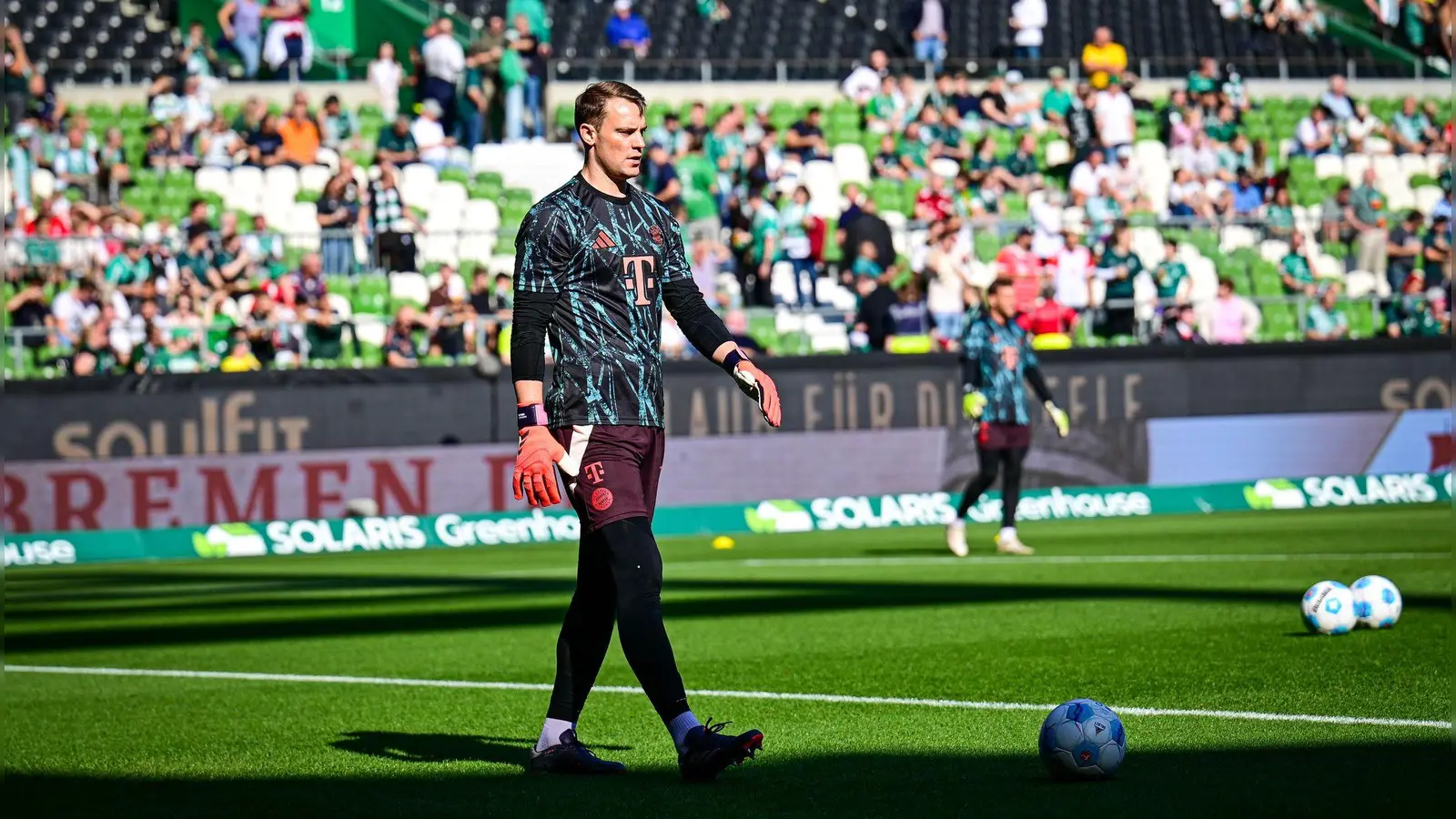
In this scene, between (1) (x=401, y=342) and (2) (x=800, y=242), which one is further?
(2) (x=800, y=242)

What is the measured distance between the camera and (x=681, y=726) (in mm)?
6559

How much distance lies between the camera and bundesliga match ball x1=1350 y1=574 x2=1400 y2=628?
33.6 ft

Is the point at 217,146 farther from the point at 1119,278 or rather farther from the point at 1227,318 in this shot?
the point at 1227,318

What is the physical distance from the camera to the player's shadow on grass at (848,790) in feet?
19.0

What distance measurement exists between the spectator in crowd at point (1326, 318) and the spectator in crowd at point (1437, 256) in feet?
5.07

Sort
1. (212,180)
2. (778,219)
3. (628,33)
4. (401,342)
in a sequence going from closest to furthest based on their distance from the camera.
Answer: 1. (401,342)
2. (778,219)
3. (212,180)
4. (628,33)

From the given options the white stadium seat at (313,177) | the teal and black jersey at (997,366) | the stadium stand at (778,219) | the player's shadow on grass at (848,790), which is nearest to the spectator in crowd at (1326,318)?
the stadium stand at (778,219)

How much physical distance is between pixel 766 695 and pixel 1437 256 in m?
20.2

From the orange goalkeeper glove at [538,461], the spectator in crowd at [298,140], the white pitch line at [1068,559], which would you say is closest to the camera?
the orange goalkeeper glove at [538,461]

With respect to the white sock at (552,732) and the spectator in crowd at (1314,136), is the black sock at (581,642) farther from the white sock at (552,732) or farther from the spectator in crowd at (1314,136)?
the spectator in crowd at (1314,136)

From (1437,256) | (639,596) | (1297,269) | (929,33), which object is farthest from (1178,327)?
(639,596)

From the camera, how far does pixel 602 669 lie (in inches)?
409

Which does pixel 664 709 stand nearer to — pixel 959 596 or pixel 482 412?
pixel 959 596

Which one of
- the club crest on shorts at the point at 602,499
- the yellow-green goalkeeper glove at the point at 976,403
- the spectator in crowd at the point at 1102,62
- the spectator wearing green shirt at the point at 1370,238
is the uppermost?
the spectator in crowd at the point at 1102,62
